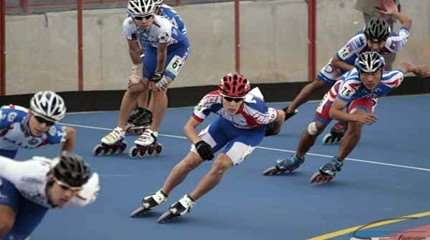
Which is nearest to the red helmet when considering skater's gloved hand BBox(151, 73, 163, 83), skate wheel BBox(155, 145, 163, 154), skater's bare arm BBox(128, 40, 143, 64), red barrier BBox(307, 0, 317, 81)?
skater's gloved hand BBox(151, 73, 163, 83)

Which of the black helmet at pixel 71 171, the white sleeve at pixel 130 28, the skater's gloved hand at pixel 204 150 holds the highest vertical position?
the black helmet at pixel 71 171

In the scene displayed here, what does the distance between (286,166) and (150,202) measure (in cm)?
248

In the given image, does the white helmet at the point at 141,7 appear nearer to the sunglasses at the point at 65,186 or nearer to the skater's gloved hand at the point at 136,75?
the skater's gloved hand at the point at 136,75

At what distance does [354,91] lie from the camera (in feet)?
37.6

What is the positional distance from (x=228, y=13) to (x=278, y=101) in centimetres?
159

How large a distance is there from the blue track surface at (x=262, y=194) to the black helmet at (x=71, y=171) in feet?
9.13

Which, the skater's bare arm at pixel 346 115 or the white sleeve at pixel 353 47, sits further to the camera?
the white sleeve at pixel 353 47

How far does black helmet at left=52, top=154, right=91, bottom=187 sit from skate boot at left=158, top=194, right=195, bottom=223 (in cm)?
320

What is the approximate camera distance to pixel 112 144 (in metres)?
13.3

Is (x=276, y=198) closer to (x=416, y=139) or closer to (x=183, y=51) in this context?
(x=183, y=51)

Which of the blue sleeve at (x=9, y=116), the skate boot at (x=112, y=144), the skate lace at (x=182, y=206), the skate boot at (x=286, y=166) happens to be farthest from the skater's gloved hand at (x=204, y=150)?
the skate boot at (x=112, y=144)

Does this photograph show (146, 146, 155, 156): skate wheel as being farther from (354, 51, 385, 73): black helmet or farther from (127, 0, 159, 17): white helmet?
(354, 51, 385, 73): black helmet

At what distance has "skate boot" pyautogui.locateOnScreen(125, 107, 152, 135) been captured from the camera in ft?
47.4

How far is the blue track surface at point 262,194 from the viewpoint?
9.95m
